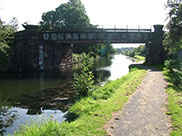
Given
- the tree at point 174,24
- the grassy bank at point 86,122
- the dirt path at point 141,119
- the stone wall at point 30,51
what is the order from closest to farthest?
the grassy bank at point 86,122 < the dirt path at point 141,119 < the tree at point 174,24 < the stone wall at point 30,51

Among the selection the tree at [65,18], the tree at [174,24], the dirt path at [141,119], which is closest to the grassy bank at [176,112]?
the dirt path at [141,119]

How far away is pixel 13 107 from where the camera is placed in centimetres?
1088

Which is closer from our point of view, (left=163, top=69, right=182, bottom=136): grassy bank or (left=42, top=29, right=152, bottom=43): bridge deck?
(left=163, top=69, right=182, bottom=136): grassy bank

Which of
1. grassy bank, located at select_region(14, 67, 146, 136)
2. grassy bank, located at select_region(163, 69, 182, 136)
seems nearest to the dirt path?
grassy bank, located at select_region(163, 69, 182, 136)

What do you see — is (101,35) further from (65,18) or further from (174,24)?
(65,18)

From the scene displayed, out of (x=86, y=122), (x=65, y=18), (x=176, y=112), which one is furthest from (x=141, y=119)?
(x=65, y=18)

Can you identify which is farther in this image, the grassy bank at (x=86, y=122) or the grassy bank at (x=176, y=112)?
the grassy bank at (x=176, y=112)

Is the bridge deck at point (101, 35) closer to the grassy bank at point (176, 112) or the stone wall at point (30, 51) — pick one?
the stone wall at point (30, 51)

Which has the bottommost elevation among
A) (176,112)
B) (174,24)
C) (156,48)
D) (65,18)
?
(176,112)

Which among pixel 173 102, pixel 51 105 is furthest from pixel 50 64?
pixel 173 102

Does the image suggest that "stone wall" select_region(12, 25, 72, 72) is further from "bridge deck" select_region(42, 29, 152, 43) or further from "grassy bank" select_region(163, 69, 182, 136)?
"grassy bank" select_region(163, 69, 182, 136)

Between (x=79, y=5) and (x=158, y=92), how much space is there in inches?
1947

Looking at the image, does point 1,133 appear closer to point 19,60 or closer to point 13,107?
point 13,107

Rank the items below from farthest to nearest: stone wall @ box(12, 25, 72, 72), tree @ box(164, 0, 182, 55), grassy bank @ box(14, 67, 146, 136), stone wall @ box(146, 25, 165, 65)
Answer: stone wall @ box(146, 25, 165, 65) → stone wall @ box(12, 25, 72, 72) → tree @ box(164, 0, 182, 55) → grassy bank @ box(14, 67, 146, 136)
